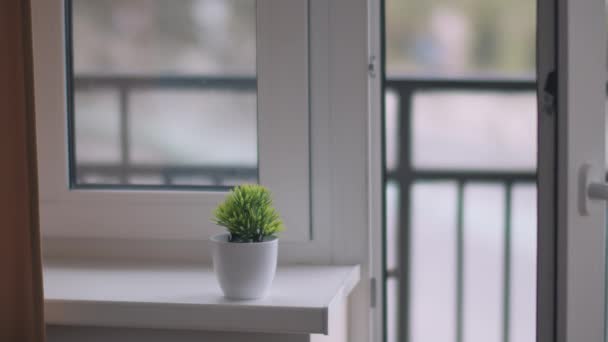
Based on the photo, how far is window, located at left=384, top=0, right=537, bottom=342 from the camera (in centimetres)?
265

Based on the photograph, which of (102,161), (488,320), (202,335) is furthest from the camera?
(488,320)

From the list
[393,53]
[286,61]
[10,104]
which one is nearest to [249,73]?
[286,61]

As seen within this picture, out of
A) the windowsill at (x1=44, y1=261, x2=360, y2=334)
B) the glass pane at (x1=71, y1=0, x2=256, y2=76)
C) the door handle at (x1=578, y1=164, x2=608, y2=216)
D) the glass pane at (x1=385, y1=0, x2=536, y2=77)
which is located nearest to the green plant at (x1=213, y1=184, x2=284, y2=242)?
the windowsill at (x1=44, y1=261, x2=360, y2=334)

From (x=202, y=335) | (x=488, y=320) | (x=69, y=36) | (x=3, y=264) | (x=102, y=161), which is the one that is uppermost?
(x=69, y=36)

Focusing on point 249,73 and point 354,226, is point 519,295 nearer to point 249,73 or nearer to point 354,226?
point 354,226

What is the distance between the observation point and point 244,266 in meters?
1.21

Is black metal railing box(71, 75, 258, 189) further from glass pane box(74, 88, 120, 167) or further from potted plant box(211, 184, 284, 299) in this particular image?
potted plant box(211, 184, 284, 299)

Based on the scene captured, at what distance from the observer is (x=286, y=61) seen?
4.96 ft

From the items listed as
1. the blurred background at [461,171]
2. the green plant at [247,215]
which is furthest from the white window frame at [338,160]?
the blurred background at [461,171]

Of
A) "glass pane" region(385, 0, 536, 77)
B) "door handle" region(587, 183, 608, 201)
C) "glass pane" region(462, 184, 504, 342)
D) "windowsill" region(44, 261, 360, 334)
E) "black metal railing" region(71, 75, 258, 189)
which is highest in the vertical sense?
"glass pane" region(385, 0, 536, 77)

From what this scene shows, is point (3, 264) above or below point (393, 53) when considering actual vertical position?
below

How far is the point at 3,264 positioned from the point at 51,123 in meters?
0.46

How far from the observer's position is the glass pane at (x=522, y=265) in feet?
8.89

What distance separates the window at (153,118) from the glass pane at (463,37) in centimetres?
102
